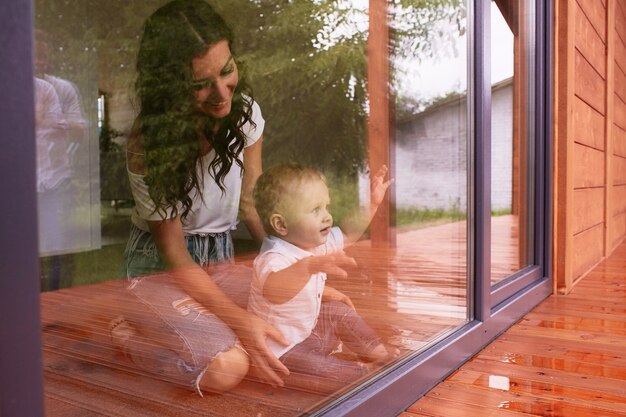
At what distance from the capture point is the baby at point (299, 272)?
3.83 ft

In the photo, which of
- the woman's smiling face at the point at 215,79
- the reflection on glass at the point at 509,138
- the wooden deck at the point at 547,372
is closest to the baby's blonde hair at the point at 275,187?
the woman's smiling face at the point at 215,79

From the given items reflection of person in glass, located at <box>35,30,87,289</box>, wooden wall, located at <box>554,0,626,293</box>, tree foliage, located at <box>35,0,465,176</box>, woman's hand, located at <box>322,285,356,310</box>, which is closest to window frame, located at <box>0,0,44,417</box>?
reflection of person in glass, located at <box>35,30,87,289</box>

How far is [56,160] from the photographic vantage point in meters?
0.74

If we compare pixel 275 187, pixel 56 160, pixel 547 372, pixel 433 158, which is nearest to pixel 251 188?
pixel 275 187

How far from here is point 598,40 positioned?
3115 mm

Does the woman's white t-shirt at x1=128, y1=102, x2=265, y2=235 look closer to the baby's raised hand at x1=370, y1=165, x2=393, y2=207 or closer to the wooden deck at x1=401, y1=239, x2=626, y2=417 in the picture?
the baby's raised hand at x1=370, y1=165, x2=393, y2=207

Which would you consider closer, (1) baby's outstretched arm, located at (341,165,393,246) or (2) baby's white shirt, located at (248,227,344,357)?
(2) baby's white shirt, located at (248,227,344,357)

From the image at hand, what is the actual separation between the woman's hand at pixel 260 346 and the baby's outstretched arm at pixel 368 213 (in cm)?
27

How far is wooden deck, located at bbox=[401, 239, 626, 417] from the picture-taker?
1211 mm

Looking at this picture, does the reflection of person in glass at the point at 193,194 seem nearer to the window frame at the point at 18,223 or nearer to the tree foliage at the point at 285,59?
the tree foliage at the point at 285,59

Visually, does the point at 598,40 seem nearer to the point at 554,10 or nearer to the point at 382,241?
the point at 554,10

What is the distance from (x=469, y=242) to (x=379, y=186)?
38 centimetres

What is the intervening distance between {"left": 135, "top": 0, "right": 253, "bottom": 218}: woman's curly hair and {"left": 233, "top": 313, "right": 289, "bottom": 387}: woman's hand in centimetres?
24

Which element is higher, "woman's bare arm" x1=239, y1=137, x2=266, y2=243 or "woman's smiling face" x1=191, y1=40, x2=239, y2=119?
"woman's smiling face" x1=191, y1=40, x2=239, y2=119
